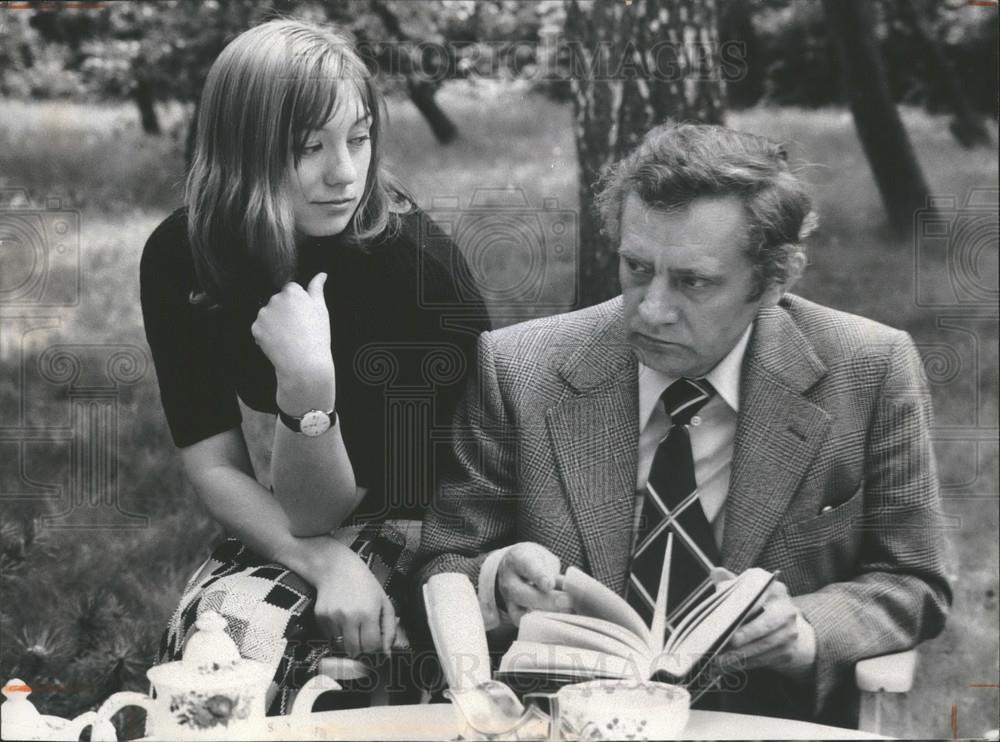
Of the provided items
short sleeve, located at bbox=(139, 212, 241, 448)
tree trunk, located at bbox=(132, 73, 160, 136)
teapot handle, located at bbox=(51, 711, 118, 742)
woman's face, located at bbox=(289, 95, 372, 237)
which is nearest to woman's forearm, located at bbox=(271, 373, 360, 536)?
short sleeve, located at bbox=(139, 212, 241, 448)

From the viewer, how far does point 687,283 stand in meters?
3.01

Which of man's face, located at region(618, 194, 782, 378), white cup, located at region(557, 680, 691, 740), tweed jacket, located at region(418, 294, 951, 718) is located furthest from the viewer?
tweed jacket, located at region(418, 294, 951, 718)

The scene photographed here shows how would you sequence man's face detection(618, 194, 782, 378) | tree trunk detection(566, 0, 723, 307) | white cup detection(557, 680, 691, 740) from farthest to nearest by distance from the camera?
tree trunk detection(566, 0, 723, 307) → man's face detection(618, 194, 782, 378) → white cup detection(557, 680, 691, 740)

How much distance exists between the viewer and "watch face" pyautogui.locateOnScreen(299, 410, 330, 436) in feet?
10.3

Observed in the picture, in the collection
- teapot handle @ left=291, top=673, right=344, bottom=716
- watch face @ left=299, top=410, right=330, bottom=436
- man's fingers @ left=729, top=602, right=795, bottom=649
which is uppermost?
watch face @ left=299, top=410, right=330, bottom=436

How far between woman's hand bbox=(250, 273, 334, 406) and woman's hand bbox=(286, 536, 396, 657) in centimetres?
38

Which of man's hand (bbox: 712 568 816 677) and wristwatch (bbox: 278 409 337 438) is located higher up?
wristwatch (bbox: 278 409 337 438)

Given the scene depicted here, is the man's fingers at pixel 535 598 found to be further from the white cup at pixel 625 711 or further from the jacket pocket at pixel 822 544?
the jacket pocket at pixel 822 544

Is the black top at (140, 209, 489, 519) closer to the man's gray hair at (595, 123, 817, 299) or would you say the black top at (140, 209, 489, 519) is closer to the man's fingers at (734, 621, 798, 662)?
the man's gray hair at (595, 123, 817, 299)

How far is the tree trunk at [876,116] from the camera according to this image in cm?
324

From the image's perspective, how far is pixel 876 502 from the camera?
10.2 ft

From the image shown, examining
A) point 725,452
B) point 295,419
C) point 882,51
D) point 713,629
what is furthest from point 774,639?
point 882,51

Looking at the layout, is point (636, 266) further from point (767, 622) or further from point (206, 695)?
point (206, 695)

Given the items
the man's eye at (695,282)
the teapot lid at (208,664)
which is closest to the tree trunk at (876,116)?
the man's eye at (695,282)
